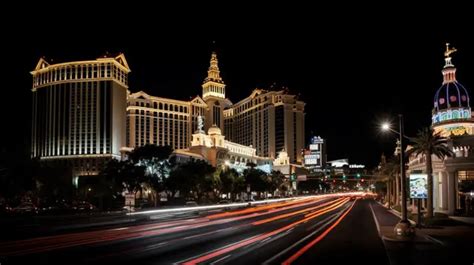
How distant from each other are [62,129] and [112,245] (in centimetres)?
14294

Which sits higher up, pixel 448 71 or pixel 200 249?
pixel 448 71

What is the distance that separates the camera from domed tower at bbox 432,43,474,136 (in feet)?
312

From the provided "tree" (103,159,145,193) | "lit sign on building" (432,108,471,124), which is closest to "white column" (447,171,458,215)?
"tree" (103,159,145,193)

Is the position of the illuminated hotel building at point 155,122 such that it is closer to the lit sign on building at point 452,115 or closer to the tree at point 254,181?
the tree at point 254,181

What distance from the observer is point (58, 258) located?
17344mm

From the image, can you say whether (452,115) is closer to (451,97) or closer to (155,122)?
(451,97)

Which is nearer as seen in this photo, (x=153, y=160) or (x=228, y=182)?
(x=153, y=160)

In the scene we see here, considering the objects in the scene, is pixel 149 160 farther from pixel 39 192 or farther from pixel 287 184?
pixel 287 184

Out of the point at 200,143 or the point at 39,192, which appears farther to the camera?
the point at 200,143

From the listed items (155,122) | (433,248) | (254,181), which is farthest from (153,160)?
(155,122)

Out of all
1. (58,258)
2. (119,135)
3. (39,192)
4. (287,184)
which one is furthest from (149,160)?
(287,184)

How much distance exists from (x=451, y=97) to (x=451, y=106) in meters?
1.98

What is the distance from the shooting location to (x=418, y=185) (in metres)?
28.7

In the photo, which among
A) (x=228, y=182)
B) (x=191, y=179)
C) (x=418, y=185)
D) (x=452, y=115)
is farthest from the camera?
(x=228, y=182)
